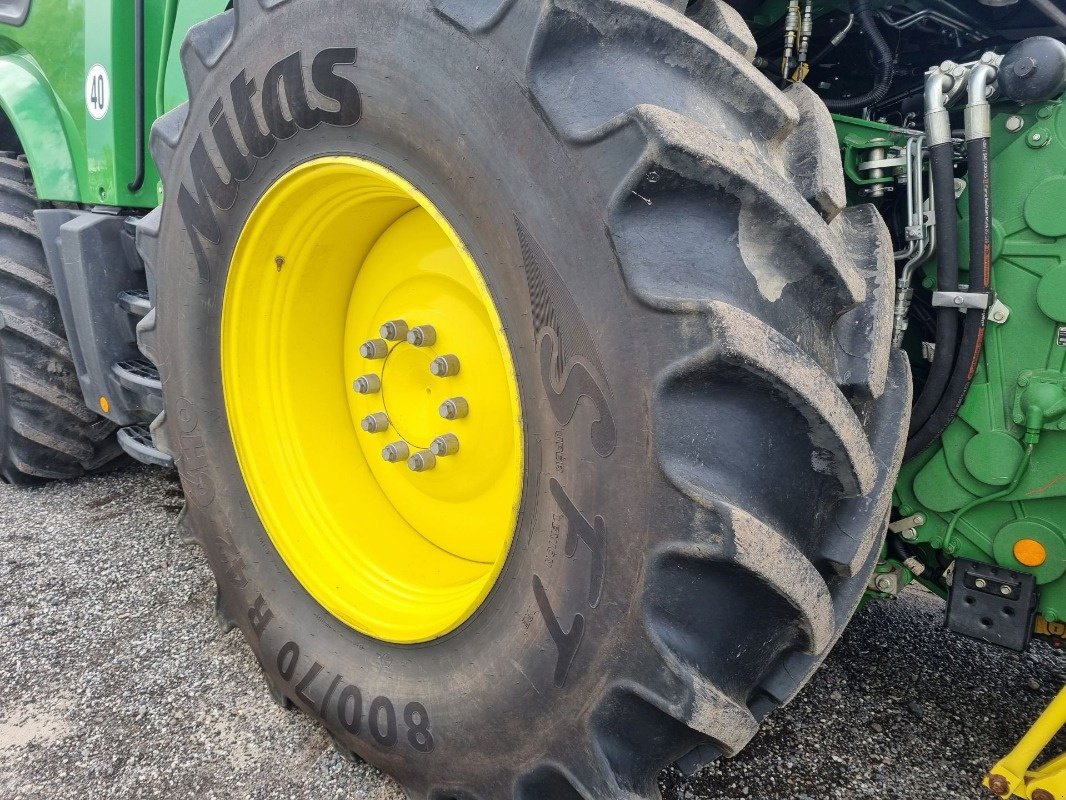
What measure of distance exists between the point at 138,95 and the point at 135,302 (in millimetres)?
553

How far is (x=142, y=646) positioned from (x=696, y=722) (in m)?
1.49

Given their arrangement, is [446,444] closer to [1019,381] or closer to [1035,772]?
[1019,381]

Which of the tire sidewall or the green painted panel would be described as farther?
the green painted panel

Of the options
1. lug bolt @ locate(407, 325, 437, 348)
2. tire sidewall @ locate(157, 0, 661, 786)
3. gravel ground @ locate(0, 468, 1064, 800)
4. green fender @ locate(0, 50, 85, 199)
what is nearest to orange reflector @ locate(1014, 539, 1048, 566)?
gravel ground @ locate(0, 468, 1064, 800)

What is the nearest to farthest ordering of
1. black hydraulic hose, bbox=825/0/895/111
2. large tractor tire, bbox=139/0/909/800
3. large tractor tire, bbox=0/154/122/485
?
1. large tractor tire, bbox=139/0/909/800
2. black hydraulic hose, bbox=825/0/895/111
3. large tractor tire, bbox=0/154/122/485

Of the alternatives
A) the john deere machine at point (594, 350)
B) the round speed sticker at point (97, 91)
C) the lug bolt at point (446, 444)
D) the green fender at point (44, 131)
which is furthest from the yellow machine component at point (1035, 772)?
the green fender at point (44, 131)

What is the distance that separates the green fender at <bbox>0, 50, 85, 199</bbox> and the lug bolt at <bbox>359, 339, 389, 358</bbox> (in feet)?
4.51

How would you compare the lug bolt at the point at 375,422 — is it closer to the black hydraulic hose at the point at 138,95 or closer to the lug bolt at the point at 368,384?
the lug bolt at the point at 368,384

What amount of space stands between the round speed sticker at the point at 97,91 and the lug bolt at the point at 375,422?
1.26 meters

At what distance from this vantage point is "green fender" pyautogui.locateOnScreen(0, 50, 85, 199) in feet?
7.57

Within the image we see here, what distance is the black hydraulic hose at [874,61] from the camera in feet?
4.58

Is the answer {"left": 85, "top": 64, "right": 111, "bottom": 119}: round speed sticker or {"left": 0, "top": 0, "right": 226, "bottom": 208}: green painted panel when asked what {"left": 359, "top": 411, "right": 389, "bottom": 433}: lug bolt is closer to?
{"left": 0, "top": 0, "right": 226, "bottom": 208}: green painted panel

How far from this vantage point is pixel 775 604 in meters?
0.98

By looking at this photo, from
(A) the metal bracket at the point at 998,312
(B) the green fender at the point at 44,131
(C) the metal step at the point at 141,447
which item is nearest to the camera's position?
(A) the metal bracket at the point at 998,312
